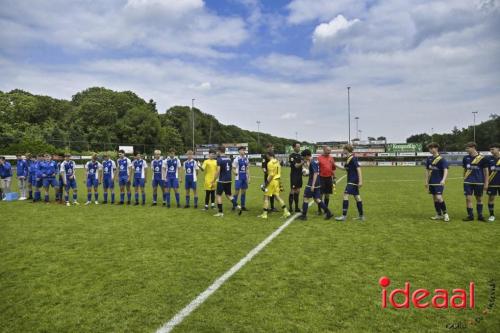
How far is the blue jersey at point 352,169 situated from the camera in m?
9.61

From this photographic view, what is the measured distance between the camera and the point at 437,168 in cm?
975

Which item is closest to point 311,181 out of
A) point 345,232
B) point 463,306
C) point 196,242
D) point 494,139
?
point 345,232

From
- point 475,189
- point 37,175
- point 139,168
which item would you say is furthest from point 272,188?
point 37,175

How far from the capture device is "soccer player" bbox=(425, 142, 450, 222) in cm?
966

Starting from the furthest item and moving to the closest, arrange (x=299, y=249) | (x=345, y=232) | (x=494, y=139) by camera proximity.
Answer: (x=494, y=139), (x=345, y=232), (x=299, y=249)

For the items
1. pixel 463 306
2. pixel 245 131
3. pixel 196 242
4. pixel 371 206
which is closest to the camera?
pixel 463 306

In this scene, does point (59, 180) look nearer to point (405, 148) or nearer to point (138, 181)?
point (138, 181)

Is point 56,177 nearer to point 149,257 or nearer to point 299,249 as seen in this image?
point 149,257

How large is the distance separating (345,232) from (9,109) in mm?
75400

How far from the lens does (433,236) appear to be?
7863 mm

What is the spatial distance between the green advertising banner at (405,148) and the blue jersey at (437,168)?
6239 cm

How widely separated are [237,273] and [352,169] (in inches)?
216

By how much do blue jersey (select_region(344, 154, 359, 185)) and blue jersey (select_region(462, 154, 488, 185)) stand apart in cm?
325

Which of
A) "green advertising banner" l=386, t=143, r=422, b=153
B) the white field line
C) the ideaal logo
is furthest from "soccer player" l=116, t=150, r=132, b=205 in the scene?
"green advertising banner" l=386, t=143, r=422, b=153
